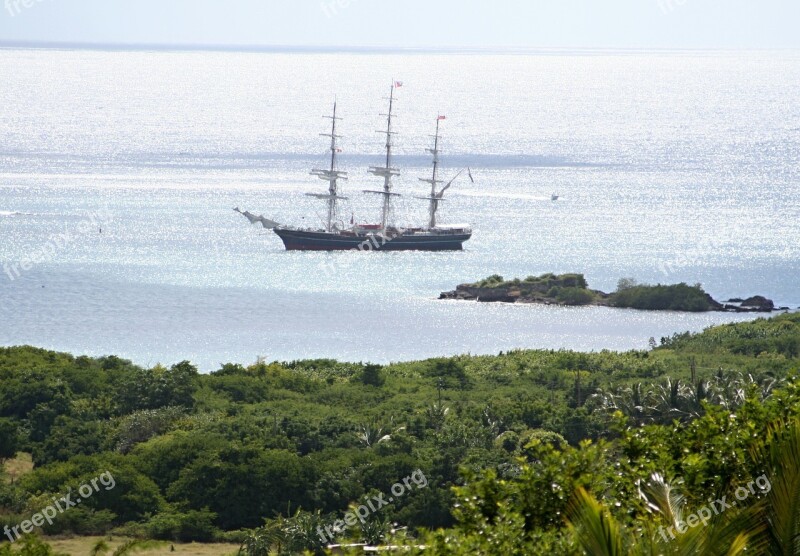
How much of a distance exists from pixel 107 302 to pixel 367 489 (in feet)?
153

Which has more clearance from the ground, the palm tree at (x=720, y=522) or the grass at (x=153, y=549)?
the palm tree at (x=720, y=522)

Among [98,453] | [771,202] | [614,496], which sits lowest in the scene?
[98,453]

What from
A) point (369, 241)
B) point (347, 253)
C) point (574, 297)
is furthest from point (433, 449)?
point (347, 253)

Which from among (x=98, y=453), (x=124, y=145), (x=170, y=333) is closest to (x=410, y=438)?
(x=98, y=453)

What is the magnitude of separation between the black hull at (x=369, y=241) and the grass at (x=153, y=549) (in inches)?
2543

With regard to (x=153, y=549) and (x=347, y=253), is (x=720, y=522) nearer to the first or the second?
(x=153, y=549)

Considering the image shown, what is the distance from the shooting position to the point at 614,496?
14023 millimetres

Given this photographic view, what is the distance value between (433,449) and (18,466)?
12491mm

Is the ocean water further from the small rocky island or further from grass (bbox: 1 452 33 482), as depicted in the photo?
grass (bbox: 1 452 33 482)

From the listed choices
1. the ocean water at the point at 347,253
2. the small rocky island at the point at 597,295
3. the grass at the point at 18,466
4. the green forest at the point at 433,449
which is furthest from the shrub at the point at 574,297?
the grass at the point at 18,466

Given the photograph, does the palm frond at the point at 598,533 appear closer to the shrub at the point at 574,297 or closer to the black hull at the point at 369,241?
the shrub at the point at 574,297

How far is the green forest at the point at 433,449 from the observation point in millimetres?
13242

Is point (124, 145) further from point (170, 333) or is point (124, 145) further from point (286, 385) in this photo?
point (286, 385)

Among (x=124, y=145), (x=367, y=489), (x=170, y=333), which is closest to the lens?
(x=367, y=489)
